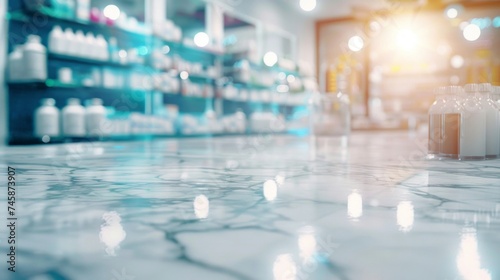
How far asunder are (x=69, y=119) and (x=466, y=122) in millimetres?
2664

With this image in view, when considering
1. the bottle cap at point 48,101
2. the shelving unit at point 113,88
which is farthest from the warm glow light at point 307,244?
the bottle cap at point 48,101

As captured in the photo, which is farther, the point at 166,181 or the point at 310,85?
the point at 310,85

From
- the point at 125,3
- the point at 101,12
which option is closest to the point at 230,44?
the point at 125,3

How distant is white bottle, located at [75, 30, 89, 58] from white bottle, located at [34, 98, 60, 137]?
1.50 feet

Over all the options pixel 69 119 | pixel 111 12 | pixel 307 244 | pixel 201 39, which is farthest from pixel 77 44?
pixel 307 244

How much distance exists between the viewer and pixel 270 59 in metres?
6.16

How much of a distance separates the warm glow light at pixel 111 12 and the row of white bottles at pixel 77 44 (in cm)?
18

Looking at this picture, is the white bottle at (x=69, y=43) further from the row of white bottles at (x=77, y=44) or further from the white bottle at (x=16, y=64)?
the white bottle at (x=16, y=64)

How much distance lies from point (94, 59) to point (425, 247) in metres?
3.37

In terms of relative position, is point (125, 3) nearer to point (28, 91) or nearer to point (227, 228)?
point (28, 91)

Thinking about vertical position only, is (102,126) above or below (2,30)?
below

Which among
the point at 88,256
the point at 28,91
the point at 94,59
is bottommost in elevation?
Answer: the point at 88,256

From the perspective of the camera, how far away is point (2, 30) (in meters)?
2.96

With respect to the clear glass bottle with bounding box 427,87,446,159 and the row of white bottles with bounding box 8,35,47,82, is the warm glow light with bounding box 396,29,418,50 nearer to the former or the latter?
the row of white bottles with bounding box 8,35,47,82
